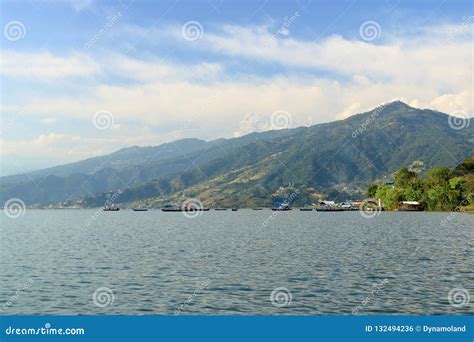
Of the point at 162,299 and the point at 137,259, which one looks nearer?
the point at 162,299

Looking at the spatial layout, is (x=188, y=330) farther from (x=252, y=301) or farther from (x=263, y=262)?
(x=263, y=262)

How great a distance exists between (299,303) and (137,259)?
36654mm

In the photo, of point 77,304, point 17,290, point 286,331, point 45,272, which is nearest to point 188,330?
point 286,331

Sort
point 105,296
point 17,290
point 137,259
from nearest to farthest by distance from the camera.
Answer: point 105,296, point 17,290, point 137,259

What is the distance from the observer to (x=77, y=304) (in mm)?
42344

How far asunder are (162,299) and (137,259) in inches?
1158

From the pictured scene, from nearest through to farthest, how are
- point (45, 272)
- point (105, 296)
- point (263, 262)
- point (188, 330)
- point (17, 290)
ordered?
point (188, 330), point (105, 296), point (17, 290), point (45, 272), point (263, 262)

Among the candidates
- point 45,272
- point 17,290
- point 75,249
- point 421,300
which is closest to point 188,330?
point 421,300

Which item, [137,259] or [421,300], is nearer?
[421,300]

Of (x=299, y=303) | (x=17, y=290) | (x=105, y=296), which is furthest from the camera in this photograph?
(x=17, y=290)

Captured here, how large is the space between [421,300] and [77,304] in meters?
30.2

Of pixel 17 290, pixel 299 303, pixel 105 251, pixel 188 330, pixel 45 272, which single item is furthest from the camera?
pixel 105 251

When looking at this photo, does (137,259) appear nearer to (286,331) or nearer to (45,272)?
(45,272)

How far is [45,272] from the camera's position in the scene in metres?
60.9
